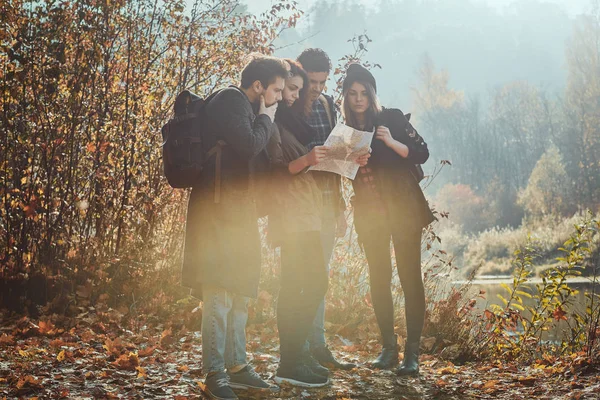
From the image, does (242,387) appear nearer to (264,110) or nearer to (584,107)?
(264,110)

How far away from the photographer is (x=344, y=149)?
12.7 ft

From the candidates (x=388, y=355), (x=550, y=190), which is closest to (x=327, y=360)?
(x=388, y=355)

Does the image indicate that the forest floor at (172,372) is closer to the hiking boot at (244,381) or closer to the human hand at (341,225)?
the hiking boot at (244,381)

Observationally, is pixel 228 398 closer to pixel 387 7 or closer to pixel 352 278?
pixel 352 278

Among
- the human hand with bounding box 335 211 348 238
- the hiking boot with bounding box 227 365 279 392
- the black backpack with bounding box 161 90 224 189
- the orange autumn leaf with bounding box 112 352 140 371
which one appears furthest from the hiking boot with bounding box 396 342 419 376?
the black backpack with bounding box 161 90 224 189

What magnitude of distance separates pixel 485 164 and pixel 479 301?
3792 centimetres

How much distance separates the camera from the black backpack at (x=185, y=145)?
3377 millimetres

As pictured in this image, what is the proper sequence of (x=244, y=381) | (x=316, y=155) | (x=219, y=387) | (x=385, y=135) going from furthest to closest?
(x=385, y=135)
(x=316, y=155)
(x=244, y=381)
(x=219, y=387)

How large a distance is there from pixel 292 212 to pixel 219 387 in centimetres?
111

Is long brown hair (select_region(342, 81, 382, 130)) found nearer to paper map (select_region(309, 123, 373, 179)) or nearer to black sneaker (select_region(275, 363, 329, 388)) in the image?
paper map (select_region(309, 123, 373, 179))

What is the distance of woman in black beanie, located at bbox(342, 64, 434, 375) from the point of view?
4.40 metres

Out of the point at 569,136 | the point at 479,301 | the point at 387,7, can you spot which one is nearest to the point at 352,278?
the point at 479,301

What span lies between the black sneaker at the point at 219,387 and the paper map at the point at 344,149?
1.35 metres

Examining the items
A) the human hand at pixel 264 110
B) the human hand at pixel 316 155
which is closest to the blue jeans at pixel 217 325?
the human hand at pixel 316 155
